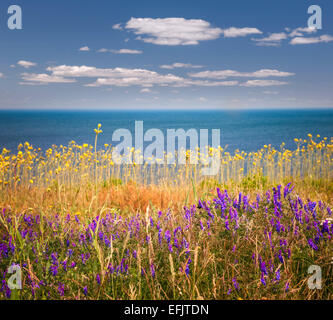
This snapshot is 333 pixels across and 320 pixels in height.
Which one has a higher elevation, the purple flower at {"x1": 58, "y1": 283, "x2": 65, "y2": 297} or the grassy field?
the grassy field

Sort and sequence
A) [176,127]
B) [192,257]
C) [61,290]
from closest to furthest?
1. [61,290]
2. [192,257]
3. [176,127]

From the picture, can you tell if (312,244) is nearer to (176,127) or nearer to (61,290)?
(61,290)

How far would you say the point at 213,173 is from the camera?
307 inches

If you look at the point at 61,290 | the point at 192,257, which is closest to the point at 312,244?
the point at 192,257

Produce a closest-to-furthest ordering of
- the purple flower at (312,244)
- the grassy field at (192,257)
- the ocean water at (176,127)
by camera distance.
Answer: the grassy field at (192,257)
the purple flower at (312,244)
the ocean water at (176,127)

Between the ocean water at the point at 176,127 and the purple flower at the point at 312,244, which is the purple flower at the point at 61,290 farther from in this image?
the ocean water at the point at 176,127

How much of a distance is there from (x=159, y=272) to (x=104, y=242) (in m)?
0.62

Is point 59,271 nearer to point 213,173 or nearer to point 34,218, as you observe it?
point 34,218

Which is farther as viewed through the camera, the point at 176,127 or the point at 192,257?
the point at 176,127

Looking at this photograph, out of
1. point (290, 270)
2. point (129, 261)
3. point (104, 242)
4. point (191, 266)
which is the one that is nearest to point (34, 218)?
point (104, 242)

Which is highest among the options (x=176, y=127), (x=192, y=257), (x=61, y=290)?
(x=176, y=127)

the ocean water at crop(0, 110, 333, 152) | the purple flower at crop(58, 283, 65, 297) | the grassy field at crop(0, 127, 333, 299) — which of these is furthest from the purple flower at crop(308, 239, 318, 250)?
the ocean water at crop(0, 110, 333, 152)

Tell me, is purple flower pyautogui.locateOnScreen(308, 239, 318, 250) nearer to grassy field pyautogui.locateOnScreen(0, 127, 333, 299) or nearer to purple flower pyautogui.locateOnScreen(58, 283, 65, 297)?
grassy field pyautogui.locateOnScreen(0, 127, 333, 299)

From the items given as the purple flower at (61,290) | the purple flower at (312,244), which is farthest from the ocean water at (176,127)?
the purple flower at (61,290)
